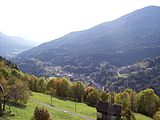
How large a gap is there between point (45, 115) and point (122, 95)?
285 ft

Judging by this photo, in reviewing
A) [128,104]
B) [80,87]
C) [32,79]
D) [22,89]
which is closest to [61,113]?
[22,89]

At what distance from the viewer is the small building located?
100375 mm

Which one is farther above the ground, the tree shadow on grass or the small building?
the tree shadow on grass

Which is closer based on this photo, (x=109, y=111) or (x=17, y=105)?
(x=17, y=105)

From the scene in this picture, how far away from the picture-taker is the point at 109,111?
10056 cm

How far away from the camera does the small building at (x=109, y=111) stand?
100 m

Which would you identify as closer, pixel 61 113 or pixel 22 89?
pixel 22 89

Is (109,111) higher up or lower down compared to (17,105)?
lower down

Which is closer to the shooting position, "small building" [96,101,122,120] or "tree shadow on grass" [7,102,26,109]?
"tree shadow on grass" [7,102,26,109]

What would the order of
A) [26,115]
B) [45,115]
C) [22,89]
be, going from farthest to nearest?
[22,89] → [26,115] → [45,115]

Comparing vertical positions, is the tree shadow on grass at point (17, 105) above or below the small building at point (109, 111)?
above

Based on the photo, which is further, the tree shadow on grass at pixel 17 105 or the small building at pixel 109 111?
the small building at pixel 109 111

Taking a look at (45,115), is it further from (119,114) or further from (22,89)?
(119,114)

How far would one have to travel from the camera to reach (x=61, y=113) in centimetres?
10100
